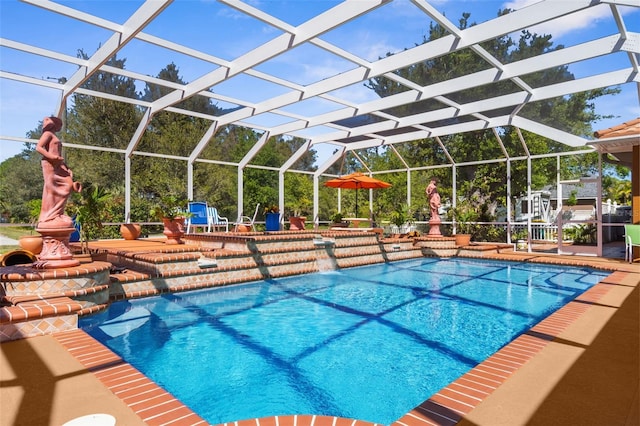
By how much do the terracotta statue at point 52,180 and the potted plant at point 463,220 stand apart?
36.8 ft

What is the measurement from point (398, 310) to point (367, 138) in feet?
31.3

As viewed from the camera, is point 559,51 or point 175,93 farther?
point 175,93

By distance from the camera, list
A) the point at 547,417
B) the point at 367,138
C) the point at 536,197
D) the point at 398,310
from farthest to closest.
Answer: the point at 536,197
the point at 367,138
the point at 398,310
the point at 547,417

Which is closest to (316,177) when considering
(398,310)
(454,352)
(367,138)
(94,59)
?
(367,138)

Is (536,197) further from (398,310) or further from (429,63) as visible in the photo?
(398,310)

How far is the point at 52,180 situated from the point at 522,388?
19.1 feet

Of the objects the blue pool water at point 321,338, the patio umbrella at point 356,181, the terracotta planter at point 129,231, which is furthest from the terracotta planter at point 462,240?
the terracotta planter at point 129,231

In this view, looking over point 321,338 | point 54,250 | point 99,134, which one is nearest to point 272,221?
point 54,250

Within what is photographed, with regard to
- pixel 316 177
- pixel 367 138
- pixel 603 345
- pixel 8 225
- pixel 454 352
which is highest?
pixel 367 138

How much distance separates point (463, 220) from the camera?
13578 mm

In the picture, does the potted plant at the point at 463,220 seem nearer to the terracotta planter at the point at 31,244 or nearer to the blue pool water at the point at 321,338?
the blue pool water at the point at 321,338

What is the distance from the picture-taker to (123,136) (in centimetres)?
1928

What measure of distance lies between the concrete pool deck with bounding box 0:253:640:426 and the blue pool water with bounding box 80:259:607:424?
2.37 feet

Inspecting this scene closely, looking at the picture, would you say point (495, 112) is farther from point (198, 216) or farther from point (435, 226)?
point (198, 216)
